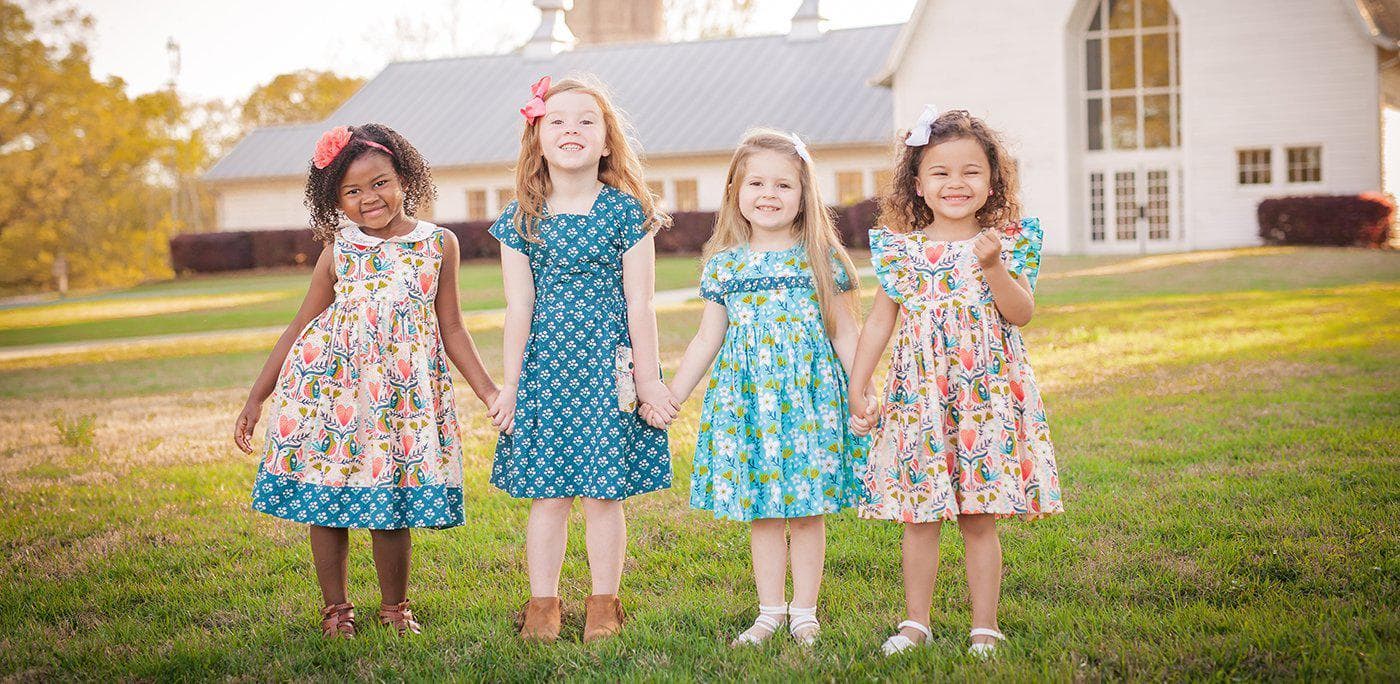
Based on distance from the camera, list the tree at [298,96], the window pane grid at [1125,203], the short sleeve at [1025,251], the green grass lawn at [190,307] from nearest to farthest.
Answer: the short sleeve at [1025,251] < the green grass lawn at [190,307] < the window pane grid at [1125,203] < the tree at [298,96]

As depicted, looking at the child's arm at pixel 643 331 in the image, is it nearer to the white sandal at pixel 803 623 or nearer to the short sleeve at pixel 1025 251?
the white sandal at pixel 803 623

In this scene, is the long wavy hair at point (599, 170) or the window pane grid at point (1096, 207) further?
the window pane grid at point (1096, 207)

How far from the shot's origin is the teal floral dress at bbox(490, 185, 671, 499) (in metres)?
3.70

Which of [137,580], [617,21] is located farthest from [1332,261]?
[617,21]

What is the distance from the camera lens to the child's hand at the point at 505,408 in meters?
3.72

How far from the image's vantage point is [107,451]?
23.2 ft

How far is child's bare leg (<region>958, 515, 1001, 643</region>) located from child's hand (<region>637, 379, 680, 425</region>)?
0.90 metres

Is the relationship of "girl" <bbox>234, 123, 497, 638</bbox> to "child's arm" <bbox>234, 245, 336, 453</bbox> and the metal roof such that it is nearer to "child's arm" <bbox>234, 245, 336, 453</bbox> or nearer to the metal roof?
"child's arm" <bbox>234, 245, 336, 453</bbox>

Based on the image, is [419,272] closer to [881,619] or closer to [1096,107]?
[881,619]

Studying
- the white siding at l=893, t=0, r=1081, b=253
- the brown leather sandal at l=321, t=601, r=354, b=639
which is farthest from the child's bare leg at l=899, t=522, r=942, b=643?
the white siding at l=893, t=0, r=1081, b=253

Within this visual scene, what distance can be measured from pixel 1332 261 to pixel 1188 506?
50.4 ft

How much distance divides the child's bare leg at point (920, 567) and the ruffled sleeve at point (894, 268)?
661 mm

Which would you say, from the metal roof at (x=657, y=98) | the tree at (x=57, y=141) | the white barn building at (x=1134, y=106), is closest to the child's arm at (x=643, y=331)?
the white barn building at (x=1134, y=106)

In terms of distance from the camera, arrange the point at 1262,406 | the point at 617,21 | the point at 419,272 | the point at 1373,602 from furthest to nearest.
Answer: the point at 617,21, the point at 1262,406, the point at 419,272, the point at 1373,602
